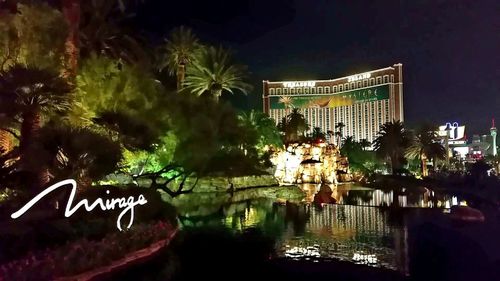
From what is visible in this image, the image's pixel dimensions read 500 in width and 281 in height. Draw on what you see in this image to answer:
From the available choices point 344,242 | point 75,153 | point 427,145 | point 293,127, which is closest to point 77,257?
point 75,153

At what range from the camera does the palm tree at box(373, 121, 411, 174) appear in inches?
3268

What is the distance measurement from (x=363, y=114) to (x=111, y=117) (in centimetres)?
12497

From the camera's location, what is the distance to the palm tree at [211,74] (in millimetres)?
61469

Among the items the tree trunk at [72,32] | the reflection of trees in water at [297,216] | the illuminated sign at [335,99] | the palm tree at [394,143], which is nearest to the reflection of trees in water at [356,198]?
the reflection of trees in water at [297,216]

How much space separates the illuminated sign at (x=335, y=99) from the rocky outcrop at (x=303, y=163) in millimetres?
63171

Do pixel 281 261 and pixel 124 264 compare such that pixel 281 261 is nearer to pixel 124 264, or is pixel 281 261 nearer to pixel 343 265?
pixel 343 265

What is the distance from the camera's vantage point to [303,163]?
72312mm

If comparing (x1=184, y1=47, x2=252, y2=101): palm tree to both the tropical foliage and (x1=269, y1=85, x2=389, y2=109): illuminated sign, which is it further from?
(x1=269, y1=85, x2=389, y2=109): illuminated sign

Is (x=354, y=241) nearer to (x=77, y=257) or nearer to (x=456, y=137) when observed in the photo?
(x=77, y=257)

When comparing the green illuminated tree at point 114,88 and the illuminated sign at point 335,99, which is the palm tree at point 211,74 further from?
the illuminated sign at point 335,99

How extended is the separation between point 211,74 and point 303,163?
1945 centimetres

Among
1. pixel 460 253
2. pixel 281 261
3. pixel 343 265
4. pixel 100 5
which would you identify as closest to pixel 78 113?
pixel 100 5

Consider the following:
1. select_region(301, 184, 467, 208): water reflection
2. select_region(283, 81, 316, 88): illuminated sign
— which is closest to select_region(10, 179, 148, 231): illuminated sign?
select_region(301, 184, 467, 208): water reflection

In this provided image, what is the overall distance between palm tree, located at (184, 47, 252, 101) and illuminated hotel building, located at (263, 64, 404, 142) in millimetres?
71113
